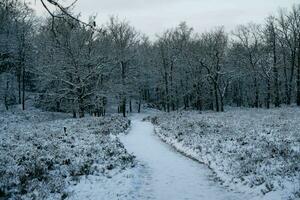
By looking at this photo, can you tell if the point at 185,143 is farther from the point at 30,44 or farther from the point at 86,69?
the point at 30,44

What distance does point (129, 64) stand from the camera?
63844 millimetres

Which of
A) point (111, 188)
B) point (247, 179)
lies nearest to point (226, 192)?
point (247, 179)

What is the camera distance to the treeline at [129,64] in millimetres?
44281

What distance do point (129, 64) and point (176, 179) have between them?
166 feet

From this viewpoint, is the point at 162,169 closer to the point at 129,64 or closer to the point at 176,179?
the point at 176,179

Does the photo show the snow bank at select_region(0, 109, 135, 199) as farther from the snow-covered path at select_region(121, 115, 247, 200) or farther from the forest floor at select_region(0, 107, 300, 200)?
the snow-covered path at select_region(121, 115, 247, 200)

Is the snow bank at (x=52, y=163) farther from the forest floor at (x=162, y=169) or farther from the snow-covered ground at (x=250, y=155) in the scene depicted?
the snow-covered ground at (x=250, y=155)

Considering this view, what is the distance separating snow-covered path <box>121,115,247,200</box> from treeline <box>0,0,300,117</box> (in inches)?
917

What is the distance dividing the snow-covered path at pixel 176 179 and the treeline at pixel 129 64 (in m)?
23.3

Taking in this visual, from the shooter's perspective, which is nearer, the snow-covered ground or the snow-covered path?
the snow-covered ground

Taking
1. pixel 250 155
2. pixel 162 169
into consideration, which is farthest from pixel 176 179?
pixel 250 155

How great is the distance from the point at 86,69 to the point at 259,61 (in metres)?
32.8

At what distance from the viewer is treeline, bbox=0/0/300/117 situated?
44.3 metres

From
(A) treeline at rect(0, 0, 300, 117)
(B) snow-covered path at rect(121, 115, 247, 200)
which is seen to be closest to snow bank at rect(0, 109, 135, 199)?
(B) snow-covered path at rect(121, 115, 247, 200)
